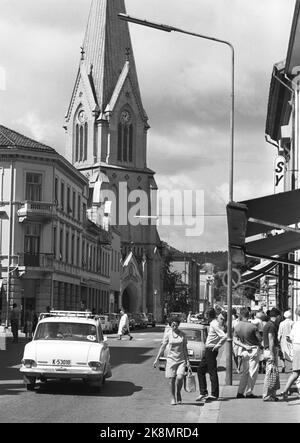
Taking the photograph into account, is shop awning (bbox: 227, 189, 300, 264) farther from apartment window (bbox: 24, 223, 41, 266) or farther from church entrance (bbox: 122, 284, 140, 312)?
church entrance (bbox: 122, 284, 140, 312)

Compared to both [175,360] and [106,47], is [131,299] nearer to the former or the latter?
[106,47]

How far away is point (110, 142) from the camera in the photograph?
129 meters

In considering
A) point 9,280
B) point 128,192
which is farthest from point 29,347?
point 128,192

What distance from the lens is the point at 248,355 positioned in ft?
56.2

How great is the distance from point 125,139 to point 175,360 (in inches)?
4566

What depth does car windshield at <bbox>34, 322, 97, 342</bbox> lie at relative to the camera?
18.5 meters

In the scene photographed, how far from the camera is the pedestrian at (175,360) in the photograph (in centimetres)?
1600

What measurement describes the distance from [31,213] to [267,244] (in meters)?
43.8

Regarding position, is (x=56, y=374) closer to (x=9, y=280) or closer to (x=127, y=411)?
(x=127, y=411)

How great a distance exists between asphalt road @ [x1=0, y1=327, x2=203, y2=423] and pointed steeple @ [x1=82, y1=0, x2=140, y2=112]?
10859 cm

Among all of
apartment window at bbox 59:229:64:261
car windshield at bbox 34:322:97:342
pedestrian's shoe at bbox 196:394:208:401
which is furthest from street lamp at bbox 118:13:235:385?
apartment window at bbox 59:229:64:261

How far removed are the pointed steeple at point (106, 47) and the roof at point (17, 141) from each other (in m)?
65.4

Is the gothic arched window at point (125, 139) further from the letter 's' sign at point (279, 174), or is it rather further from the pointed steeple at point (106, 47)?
the letter 's' sign at point (279, 174)
